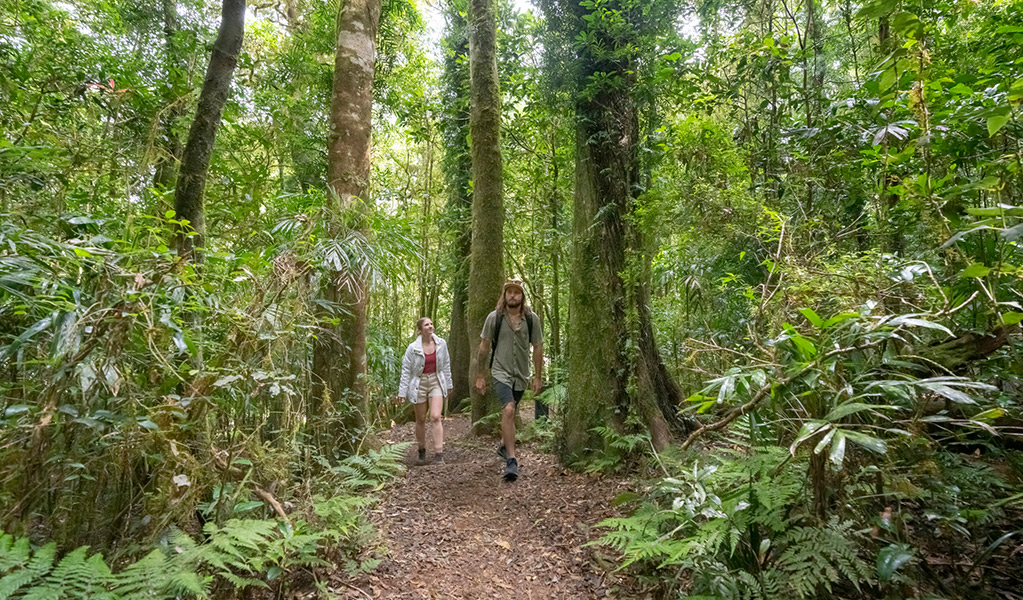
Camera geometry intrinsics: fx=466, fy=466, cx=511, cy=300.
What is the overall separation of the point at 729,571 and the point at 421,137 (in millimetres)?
9566

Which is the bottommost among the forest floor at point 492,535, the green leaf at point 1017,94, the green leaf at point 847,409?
the forest floor at point 492,535

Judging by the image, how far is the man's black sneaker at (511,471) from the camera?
4.57 meters

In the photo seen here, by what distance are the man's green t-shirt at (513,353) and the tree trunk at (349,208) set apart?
4.52ft

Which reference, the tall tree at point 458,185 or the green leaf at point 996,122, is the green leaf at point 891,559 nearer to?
the green leaf at point 996,122

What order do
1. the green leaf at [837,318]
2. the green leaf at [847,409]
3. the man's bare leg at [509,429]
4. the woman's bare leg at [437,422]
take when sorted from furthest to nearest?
1. the woman's bare leg at [437,422]
2. the man's bare leg at [509,429]
3. the green leaf at [837,318]
4. the green leaf at [847,409]

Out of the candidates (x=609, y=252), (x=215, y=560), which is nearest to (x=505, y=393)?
(x=609, y=252)

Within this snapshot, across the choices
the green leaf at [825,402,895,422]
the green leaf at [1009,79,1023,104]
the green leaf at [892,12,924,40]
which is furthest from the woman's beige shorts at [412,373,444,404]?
the green leaf at [1009,79,1023,104]

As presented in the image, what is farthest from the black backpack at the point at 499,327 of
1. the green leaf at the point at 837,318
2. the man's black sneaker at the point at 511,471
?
the green leaf at the point at 837,318

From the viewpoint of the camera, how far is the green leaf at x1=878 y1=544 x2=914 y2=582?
1757mm

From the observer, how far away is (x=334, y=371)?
414 cm

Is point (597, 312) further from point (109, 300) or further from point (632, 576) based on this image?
point (109, 300)

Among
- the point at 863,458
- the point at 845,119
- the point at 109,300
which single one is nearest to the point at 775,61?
the point at 845,119

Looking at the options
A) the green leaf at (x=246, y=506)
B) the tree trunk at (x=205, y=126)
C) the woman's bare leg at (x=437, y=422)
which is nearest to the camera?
the green leaf at (x=246, y=506)

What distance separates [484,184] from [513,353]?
263 centimetres
